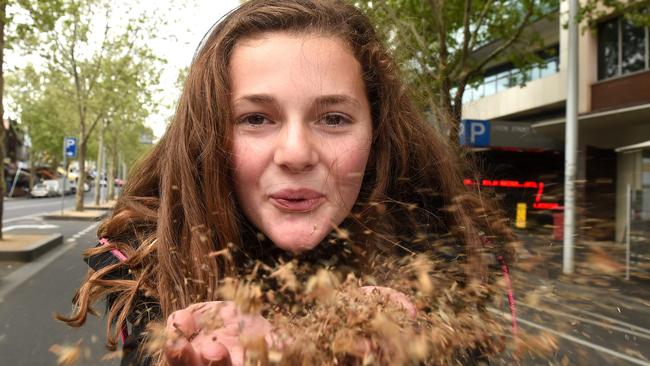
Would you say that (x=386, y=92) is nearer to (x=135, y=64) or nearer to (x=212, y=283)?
(x=212, y=283)

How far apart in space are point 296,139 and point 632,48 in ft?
58.6

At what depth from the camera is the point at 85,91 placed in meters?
25.7

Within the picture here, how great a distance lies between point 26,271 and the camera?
9602 mm

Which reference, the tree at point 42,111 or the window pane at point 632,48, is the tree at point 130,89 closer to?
the tree at point 42,111

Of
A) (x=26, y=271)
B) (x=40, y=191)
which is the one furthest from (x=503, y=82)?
(x=40, y=191)

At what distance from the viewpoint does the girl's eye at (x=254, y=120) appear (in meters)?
1.40

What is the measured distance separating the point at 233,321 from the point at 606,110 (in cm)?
1708

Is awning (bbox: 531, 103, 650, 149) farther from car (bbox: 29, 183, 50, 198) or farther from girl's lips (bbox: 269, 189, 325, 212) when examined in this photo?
car (bbox: 29, 183, 50, 198)

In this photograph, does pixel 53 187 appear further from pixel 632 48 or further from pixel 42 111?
pixel 632 48

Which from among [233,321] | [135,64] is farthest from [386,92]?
[135,64]

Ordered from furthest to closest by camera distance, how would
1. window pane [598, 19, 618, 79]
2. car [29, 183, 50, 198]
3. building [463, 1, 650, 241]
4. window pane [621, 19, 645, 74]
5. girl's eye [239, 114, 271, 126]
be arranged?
car [29, 183, 50, 198] → window pane [598, 19, 618, 79] → window pane [621, 19, 645, 74] → building [463, 1, 650, 241] → girl's eye [239, 114, 271, 126]

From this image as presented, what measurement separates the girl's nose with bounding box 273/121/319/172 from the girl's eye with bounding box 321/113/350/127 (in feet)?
0.20

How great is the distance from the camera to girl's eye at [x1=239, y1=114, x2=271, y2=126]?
1396mm

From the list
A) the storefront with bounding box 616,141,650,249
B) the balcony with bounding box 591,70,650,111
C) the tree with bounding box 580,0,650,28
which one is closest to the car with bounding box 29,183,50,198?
the balcony with bounding box 591,70,650,111
